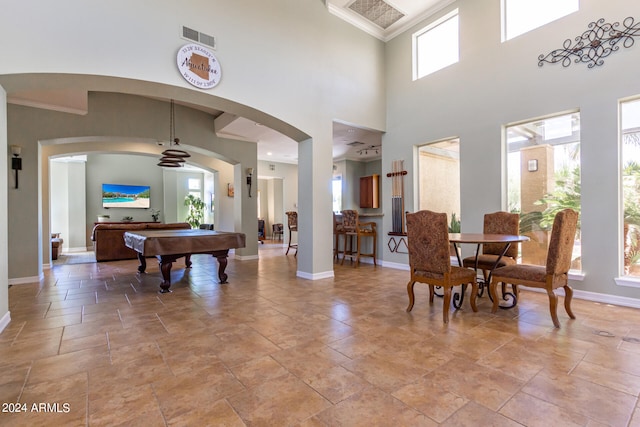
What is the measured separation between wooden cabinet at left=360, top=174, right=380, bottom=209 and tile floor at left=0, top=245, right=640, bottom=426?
5516 millimetres

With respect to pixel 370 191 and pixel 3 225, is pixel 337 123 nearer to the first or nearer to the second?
pixel 370 191

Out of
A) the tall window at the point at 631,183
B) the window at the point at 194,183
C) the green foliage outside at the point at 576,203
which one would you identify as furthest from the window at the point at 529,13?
the window at the point at 194,183

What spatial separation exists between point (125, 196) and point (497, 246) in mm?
12060

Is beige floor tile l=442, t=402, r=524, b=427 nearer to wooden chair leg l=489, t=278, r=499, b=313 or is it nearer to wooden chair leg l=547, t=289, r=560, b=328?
wooden chair leg l=547, t=289, r=560, b=328

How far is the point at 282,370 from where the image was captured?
6.50 ft

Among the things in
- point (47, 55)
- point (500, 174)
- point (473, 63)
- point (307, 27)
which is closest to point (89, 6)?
point (47, 55)

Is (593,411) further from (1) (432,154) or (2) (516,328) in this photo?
(1) (432,154)

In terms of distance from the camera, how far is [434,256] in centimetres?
296

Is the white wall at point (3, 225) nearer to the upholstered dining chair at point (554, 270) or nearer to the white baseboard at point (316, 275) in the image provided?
the white baseboard at point (316, 275)

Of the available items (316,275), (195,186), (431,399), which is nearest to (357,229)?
(316,275)

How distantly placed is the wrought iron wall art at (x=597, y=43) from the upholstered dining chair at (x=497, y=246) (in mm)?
2069

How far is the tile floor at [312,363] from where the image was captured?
5.07 ft

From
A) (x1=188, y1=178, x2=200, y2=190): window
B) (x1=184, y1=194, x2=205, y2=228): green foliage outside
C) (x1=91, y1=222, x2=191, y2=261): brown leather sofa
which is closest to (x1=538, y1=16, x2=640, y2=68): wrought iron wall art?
(x1=91, y1=222, x2=191, y2=261): brown leather sofa

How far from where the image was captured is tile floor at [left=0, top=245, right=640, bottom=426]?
5.07 ft
